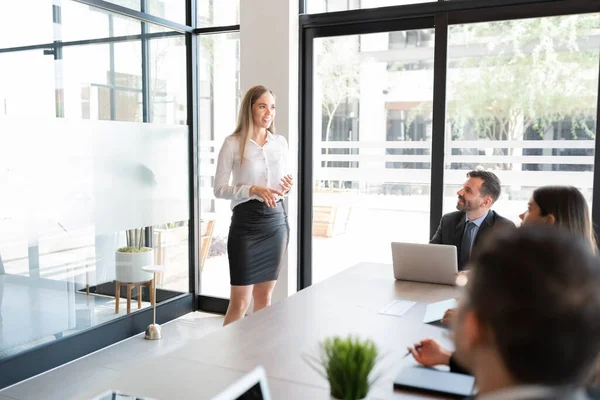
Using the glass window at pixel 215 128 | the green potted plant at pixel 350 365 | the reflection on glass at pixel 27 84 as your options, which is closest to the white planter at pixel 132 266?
the glass window at pixel 215 128

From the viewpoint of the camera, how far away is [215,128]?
5203 mm

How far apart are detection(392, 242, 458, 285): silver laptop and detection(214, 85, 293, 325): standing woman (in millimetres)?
998

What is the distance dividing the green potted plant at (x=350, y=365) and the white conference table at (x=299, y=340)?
332 mm

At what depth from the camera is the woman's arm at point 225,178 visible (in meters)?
3.79

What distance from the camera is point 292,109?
4.68 metres

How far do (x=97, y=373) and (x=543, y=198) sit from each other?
9.75 ft

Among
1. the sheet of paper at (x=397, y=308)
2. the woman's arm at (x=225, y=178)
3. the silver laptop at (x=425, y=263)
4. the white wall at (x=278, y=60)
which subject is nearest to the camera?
the sheet of paper at (x=397, y=308)

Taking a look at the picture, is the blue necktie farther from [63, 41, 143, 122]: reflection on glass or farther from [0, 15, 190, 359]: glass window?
[63, 41, 143, 122]: reflection on glass

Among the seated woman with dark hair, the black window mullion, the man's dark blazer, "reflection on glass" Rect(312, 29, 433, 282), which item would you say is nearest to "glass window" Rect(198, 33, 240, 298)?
"reflection on glass" Rect(312, 29, 433, 282)

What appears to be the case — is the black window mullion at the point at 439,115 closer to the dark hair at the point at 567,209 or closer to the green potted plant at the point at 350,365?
the dark hair at the point at 567,209

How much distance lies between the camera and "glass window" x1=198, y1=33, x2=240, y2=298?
16.7ft

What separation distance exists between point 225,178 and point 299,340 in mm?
1895

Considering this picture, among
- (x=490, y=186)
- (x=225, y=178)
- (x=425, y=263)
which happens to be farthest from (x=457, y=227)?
(x=225, y=178)

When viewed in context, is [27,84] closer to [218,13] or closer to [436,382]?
[218,13]
